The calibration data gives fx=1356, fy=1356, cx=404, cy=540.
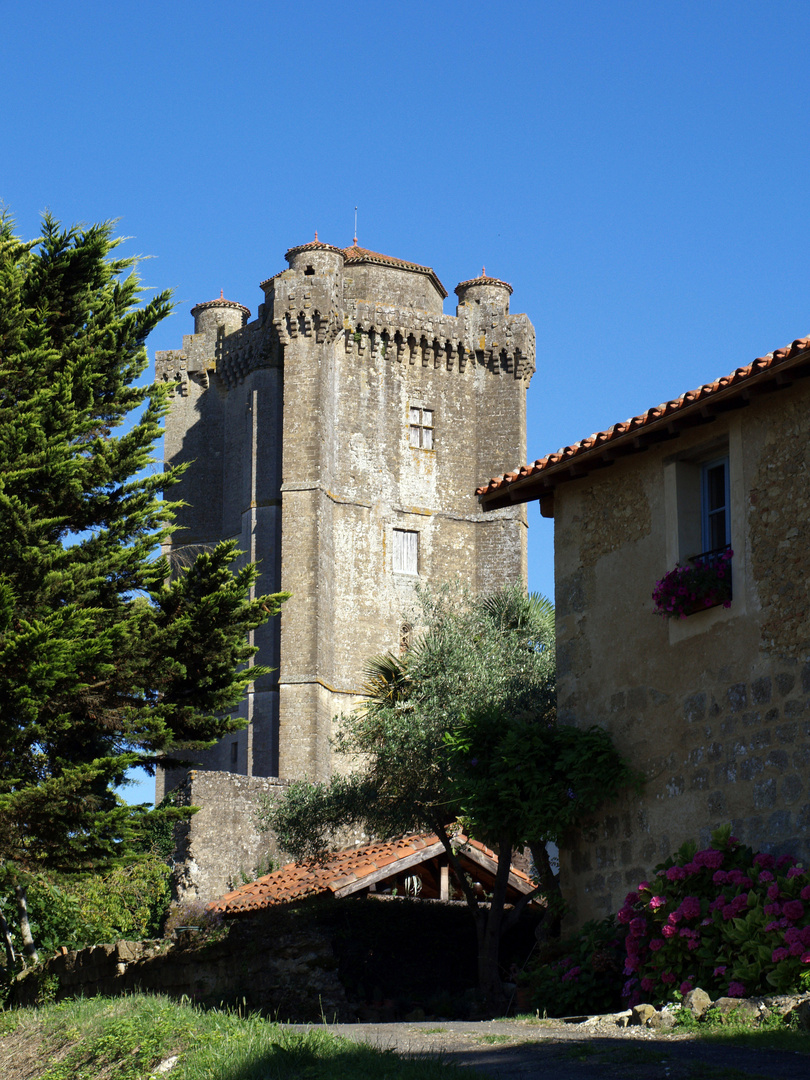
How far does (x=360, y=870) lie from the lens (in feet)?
75.2

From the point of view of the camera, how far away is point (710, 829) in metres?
12.1

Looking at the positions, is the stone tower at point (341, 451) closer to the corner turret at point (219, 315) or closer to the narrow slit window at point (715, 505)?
the corner turret at point (219, 315)

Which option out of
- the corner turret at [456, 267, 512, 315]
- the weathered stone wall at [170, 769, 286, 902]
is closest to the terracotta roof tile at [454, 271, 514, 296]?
the corner turret at [456, 267, 512, 315]

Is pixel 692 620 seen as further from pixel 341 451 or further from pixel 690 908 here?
pixel 341 451

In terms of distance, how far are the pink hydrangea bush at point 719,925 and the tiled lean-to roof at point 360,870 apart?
32.5 feet

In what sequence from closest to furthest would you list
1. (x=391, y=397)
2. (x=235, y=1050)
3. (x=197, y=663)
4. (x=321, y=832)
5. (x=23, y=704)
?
1. (x=235, y=1050)
2. (x=23, y=704)
3. (x=197, y=663)
4. (x=321, y=832)
5. (x=391, y=397)

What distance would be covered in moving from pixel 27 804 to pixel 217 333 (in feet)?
111

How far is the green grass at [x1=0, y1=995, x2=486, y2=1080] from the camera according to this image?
8.55 metres

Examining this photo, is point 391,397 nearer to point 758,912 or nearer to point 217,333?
point 217,333

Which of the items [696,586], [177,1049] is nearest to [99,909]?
[177,1049]

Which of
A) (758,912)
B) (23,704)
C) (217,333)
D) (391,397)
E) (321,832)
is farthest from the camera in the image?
(217,333)

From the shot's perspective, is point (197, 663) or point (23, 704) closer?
point (23, 704)

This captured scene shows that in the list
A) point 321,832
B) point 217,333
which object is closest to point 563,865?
point 321,832

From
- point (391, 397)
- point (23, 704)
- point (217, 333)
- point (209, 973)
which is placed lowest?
point (209, 973)
